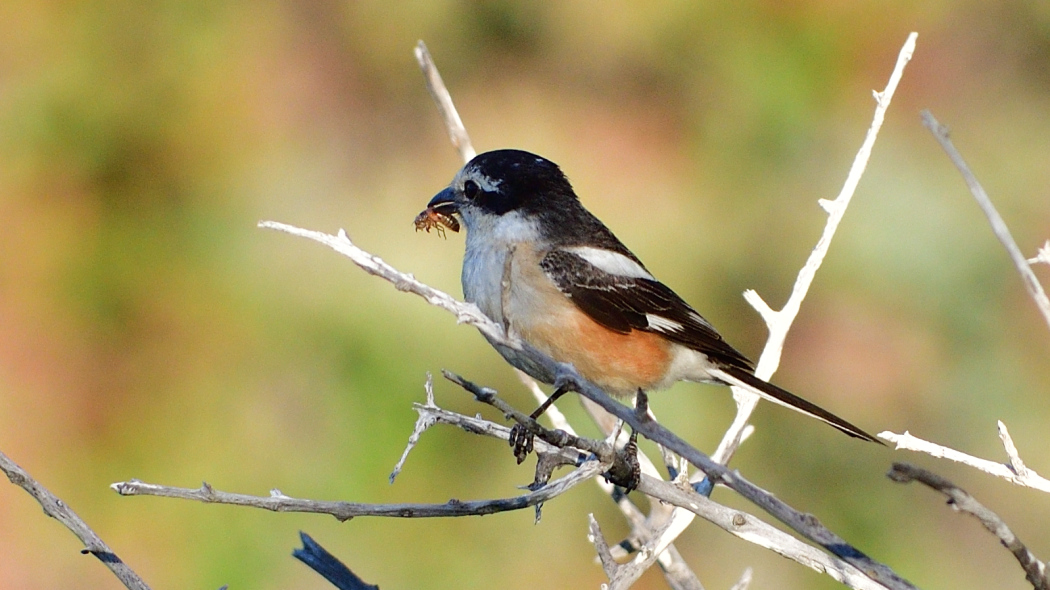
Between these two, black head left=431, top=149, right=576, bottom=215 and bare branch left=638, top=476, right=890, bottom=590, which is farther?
black head left=431, top=149, right=576, bottom=215

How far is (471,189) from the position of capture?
3.66m

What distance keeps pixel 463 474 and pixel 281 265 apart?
131cm

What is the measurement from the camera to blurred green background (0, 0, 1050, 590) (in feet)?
15.1

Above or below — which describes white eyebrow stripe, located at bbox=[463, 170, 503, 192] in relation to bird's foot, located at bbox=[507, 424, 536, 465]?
above

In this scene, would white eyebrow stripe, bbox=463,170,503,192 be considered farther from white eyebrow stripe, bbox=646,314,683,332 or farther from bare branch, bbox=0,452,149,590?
bare branch, bbox=0,452,149,590

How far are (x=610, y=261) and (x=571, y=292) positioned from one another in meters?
0.36

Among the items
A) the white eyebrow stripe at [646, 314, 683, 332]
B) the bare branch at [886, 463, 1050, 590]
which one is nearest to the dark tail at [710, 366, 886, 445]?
the white eyebrow stripe at [646, 314, 683, 332]

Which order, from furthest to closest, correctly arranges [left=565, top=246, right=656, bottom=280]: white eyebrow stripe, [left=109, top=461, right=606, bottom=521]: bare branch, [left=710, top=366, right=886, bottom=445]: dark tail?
[left=565, top=246, right=656, bottom=280]: white eyebrow stripe < [left=710, top=366, right=886, bottom=445]: dark tail < [left=109, top=461, right=606, bottom=521]: bare branch

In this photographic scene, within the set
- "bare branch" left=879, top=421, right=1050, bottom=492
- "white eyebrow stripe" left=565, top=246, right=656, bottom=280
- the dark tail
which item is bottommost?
the dark tail

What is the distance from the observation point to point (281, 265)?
4898 millimetres

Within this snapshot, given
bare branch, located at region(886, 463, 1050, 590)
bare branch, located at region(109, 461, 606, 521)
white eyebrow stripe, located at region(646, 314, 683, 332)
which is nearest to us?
bare branch, located at region(886, 463, 1050, 590)

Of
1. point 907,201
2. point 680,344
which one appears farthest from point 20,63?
point 907,201

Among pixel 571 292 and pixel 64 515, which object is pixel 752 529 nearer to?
pixel 64 515

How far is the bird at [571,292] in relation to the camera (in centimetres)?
314
